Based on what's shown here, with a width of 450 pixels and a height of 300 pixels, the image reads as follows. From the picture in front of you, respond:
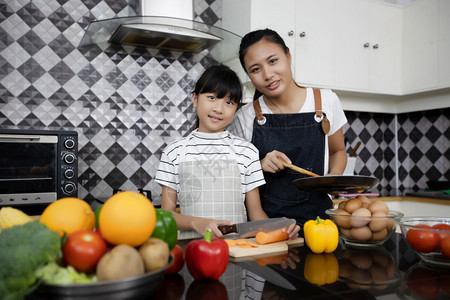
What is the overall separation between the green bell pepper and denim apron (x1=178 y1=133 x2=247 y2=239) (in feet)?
2.27

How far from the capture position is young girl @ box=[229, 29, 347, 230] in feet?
4.82

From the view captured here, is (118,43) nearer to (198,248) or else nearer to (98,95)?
(98,95)

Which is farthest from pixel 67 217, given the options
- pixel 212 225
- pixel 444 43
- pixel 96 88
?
pixel 444 43

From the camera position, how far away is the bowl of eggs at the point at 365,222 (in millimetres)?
935

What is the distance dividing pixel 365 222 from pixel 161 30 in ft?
5.05

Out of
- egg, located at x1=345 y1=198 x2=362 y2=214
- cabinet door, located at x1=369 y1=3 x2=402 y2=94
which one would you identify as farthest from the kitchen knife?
cabinet door, located at x1=369 y1=3 x2=402 y2=94

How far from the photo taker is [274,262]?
837 millimetres

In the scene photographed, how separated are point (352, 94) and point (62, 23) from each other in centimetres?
194

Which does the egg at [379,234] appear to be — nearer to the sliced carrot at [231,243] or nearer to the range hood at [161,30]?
the sliced carrot at [231,243]

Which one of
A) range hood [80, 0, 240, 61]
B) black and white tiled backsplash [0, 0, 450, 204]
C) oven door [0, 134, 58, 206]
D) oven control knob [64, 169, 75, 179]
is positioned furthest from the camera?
black and white tiled backsplash [0, 0, 450, 204]

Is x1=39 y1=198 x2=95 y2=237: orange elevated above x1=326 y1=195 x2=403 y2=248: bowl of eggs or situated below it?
above

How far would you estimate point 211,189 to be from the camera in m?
1.40

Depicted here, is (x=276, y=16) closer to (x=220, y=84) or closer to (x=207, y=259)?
(x=220, y=84)

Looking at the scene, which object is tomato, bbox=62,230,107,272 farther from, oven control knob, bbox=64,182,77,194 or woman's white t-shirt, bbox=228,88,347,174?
oven control knob, bbox=64,182,77,194
